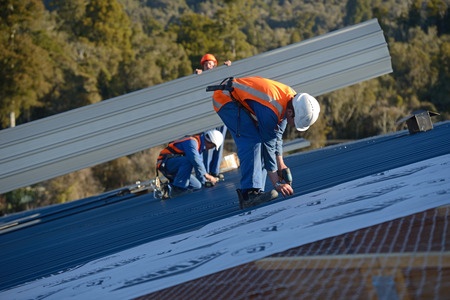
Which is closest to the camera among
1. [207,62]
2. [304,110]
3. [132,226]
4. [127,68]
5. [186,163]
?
[304,110]

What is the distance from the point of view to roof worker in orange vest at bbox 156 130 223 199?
30.8 feet

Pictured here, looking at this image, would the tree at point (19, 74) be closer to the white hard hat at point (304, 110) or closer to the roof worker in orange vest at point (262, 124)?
the roof worker in orange vest at point (262, 124)

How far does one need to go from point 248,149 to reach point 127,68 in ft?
91.6

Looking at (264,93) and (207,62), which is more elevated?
(207,62)

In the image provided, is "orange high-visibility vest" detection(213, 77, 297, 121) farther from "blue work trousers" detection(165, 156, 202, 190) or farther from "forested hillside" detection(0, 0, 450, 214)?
"forested hillside" detection(0, 0, 450, 214)

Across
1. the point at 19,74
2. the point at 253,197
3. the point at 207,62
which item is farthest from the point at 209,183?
the point at 19,74

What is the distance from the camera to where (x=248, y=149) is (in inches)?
226

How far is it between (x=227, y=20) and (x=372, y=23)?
29193 mm

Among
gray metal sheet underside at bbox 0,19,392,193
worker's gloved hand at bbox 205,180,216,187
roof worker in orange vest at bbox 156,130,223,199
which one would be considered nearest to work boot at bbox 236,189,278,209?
roof worker in orange vest at bbox 156,130,223,199

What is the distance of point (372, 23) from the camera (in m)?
→ 11.3

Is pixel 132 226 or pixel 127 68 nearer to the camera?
pixel 132 226

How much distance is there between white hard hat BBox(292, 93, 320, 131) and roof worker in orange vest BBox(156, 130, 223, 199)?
12.7 feet

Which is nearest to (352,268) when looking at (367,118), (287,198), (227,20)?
(287,198)

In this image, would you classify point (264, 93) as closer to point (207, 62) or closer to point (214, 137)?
point (214, 137)
